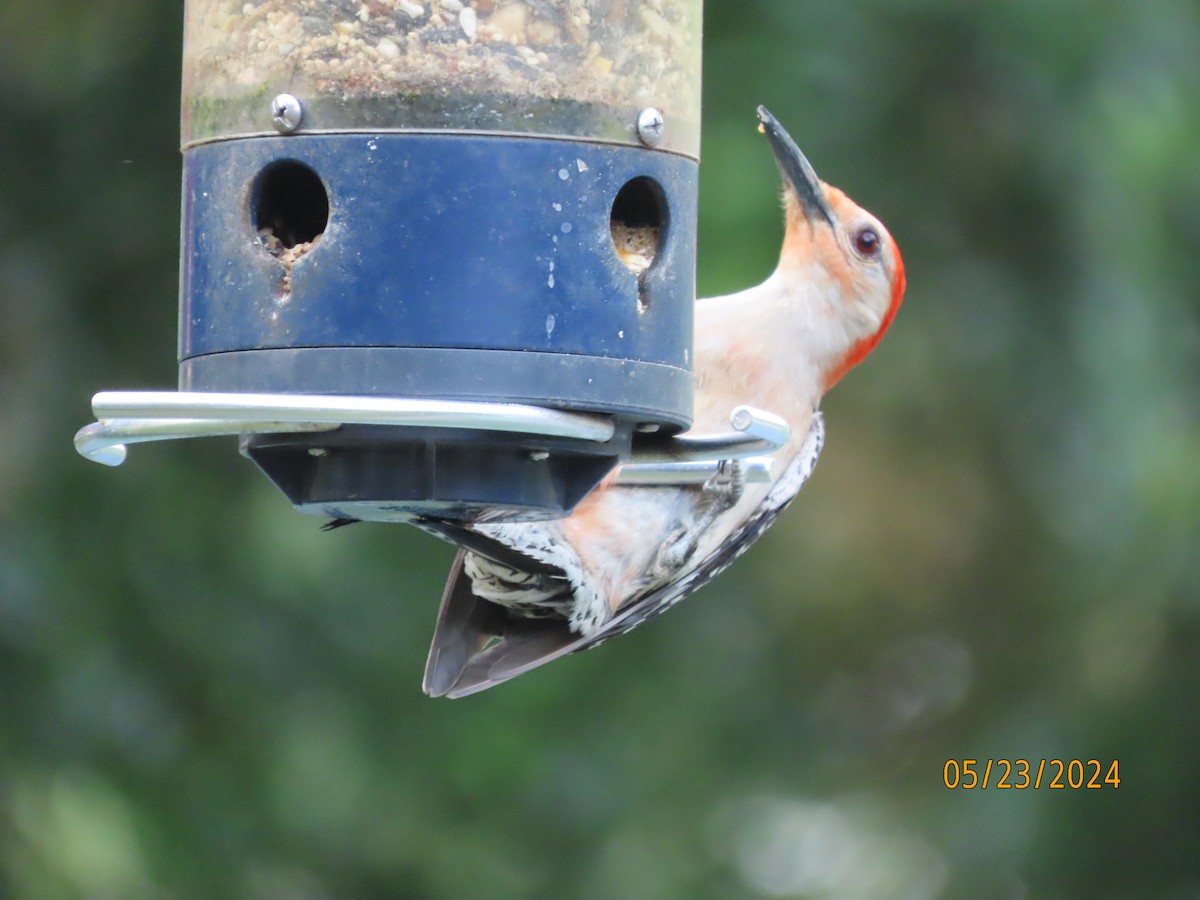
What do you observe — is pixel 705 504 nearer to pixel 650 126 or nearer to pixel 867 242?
pixel 867 242

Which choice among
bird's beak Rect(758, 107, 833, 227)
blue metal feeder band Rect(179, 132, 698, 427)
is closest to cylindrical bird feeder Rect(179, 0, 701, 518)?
blue metal feeder band Rect(179, 132, 698, 427)

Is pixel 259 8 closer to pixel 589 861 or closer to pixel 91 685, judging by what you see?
pixel 91 685

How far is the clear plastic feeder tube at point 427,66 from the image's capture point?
3859mm

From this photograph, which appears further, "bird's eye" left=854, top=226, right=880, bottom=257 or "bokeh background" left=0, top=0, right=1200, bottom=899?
"bokeh background" left=0, top=0, right=1200, bottom=899

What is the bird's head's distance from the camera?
6.64 meters

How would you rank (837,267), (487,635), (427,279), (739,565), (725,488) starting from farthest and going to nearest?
(739,565) → (837,267) → (725,488) → (487,635) → (427,279)

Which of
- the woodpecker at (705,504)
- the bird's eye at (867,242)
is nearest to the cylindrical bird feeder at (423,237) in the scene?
the woodpecker at (705,504)

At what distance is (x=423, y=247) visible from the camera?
3838 millimetres

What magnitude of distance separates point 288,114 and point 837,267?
10.2ft

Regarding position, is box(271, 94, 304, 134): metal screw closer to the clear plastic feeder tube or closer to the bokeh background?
the clear plastic feeder tube

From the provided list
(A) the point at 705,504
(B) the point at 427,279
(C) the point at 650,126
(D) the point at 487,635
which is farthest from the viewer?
(A) the point at 705,504

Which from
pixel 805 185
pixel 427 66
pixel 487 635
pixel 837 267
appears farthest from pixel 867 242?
pixel 427 66

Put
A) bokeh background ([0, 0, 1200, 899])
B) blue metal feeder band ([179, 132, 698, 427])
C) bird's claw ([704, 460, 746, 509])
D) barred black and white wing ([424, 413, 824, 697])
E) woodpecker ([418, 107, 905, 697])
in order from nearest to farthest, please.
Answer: blue metal feeder band ([179, 132, 698, 427]) → barred black and white wing ([424, 413, 824, 697]) → woodpecker ([418, 107, 905, 697]) → bird's claw ([704, 460, 746, 509]) → bokeh background ([0, 0, 1200, 899])

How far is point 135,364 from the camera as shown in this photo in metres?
9.17
